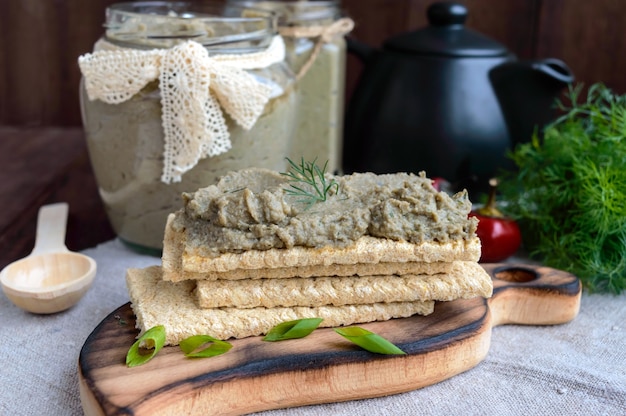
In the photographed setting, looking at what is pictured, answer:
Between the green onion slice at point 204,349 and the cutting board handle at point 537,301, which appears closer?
the green onion slice at point 204,349

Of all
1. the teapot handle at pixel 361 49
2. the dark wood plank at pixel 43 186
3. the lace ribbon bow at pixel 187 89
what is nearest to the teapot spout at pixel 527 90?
the teapot handle at pixel 361 49

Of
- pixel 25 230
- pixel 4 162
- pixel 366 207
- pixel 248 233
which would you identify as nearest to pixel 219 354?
pixel 248 233

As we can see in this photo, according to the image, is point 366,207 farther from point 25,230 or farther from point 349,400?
point 25,230

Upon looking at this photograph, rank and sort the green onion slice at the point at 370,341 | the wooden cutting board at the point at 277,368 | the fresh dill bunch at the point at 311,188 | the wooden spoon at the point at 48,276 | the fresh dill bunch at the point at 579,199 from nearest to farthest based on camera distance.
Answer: the wooden cutting board at the point at 277,368 < the green onion slice at the point at 370,341 < the fresh dill bunch at the point at 311,188 < the wooden spoon at the point at 48,276 < the fresh dill bunch at the point at 579,199

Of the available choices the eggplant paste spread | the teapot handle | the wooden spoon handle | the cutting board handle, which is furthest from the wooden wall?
the eggplant paste spread

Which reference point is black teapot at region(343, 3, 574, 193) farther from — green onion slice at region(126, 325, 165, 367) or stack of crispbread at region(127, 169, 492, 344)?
green onion slice at region(126, 325, 165, 367)

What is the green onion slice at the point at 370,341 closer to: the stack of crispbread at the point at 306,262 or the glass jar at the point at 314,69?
the stack of crispbread at the point at 306,262
